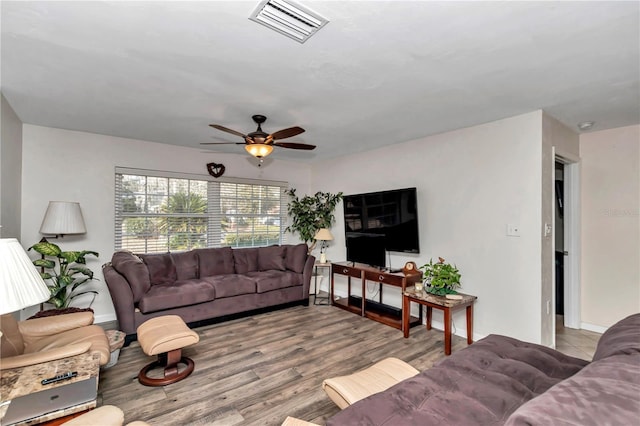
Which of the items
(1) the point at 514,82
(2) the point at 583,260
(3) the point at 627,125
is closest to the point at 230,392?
(1) the point at 514,82

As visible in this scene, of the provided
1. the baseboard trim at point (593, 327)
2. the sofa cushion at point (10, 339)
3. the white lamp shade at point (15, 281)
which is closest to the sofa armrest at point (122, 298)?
the sofa cushion at point (10, 339)

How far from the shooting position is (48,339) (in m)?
2.29

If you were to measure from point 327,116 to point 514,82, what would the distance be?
1.70 metres

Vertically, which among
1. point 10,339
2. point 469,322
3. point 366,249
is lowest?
point 469,322

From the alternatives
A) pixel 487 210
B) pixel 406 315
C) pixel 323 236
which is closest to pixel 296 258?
pixel 323 236

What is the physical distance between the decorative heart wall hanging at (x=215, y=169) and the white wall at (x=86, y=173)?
1.09ft

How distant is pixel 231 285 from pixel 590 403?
3727mm

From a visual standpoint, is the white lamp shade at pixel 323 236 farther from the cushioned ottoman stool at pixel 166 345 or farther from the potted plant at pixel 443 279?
the cushioned ottoman stool at pixel 166 345

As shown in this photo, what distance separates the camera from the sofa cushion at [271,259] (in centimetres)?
481

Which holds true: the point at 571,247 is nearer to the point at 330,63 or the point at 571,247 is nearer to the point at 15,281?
the point at 330,63

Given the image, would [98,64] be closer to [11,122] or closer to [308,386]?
[11,122]

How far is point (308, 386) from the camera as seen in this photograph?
244 centimetres

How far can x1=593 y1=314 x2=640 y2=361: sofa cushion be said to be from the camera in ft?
4.31

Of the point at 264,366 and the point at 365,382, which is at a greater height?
the point at 365,382
